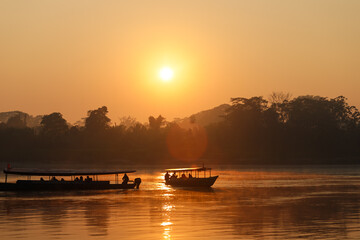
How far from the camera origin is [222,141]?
167m

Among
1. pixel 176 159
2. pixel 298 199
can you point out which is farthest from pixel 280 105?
pixel 298 199

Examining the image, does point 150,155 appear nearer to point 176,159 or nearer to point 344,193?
point 176,159

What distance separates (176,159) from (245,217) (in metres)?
119

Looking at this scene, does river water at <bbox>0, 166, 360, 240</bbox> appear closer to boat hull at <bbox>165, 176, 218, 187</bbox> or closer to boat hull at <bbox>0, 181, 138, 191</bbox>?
boat hull at <bbox>0, 181, 138, 191</bbox>

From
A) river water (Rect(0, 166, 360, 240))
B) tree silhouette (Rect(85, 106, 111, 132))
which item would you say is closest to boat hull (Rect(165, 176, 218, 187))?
river water (Rect(0, 166, 360, 240))

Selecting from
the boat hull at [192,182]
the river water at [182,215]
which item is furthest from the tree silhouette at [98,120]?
the river water at [182,215]

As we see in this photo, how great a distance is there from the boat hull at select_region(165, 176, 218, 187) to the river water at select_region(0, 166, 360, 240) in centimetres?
762

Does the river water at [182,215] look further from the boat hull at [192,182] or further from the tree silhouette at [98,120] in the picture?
the tree silhouette at [98,120]

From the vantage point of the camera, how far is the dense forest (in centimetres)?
16075

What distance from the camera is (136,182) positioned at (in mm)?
67375

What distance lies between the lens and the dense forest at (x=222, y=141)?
6329 inches

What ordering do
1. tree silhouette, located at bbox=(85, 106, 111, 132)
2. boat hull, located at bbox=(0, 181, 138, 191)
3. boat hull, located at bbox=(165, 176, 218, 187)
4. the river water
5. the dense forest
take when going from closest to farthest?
the river water < boat hull, located at bbox=(0, 181, 138, 191) < boat hull, located at bbox=(165, 176, 218, 187) < the dense forest < tree silhouette, located at bbox=(85, 106, 111, 132)

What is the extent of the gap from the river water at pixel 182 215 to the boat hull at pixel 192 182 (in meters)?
7.62

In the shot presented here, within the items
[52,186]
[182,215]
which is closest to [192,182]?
[52,186]
